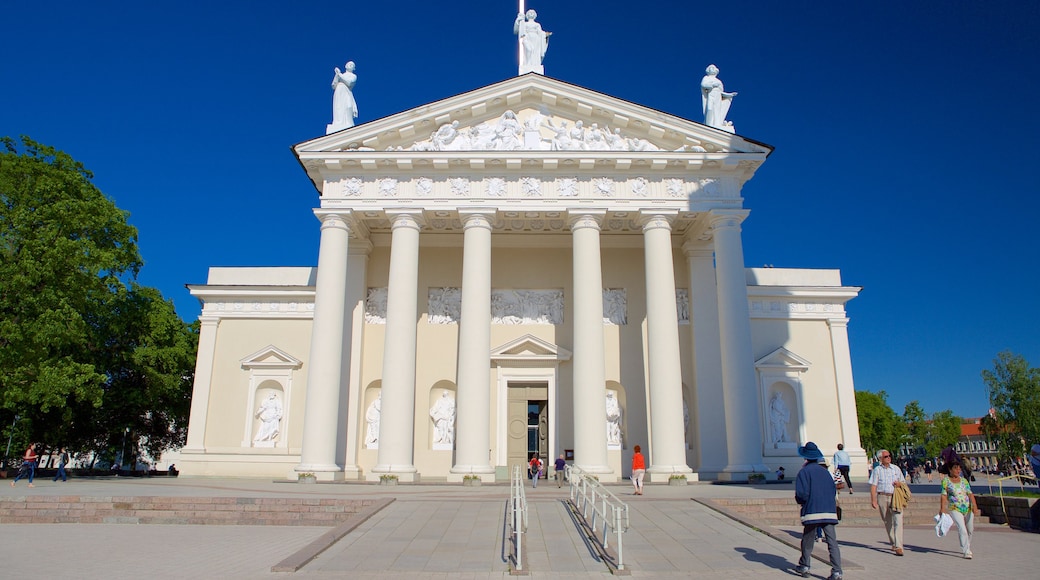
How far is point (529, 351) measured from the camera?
958 inches

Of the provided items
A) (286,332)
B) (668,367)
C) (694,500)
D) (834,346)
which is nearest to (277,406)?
(286,332)

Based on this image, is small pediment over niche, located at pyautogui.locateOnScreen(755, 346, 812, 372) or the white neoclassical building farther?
small pediment over niche, located at pyautogui.locateOnScreen(755, 346, 812, 372)

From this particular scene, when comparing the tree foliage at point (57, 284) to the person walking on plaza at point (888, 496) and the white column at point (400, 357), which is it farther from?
the person walking on plaza at point (888, 496)

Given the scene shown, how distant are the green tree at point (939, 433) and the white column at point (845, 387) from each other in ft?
201

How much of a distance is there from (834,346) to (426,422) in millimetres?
15633

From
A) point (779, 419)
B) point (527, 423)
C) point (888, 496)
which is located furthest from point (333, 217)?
point (779, 419)

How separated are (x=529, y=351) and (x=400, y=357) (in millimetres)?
5283

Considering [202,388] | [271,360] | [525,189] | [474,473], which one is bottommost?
[474,473]

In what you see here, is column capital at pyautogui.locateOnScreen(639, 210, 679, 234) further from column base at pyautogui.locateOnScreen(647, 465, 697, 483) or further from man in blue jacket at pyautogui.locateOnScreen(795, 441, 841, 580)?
man in blue jacket at pyautogui.locateOnScreen(795, 441, 841, 580)

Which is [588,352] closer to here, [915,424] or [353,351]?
[353,351]

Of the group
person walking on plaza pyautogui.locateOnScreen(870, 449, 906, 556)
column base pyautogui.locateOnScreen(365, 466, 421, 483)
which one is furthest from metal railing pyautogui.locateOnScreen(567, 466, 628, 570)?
column base pyautogui.locateOnScreen(365, 466, 421, 483)

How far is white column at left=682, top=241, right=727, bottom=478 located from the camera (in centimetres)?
2255

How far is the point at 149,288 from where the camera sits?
1249 inches

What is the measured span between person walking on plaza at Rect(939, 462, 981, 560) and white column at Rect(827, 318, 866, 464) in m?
16.5
